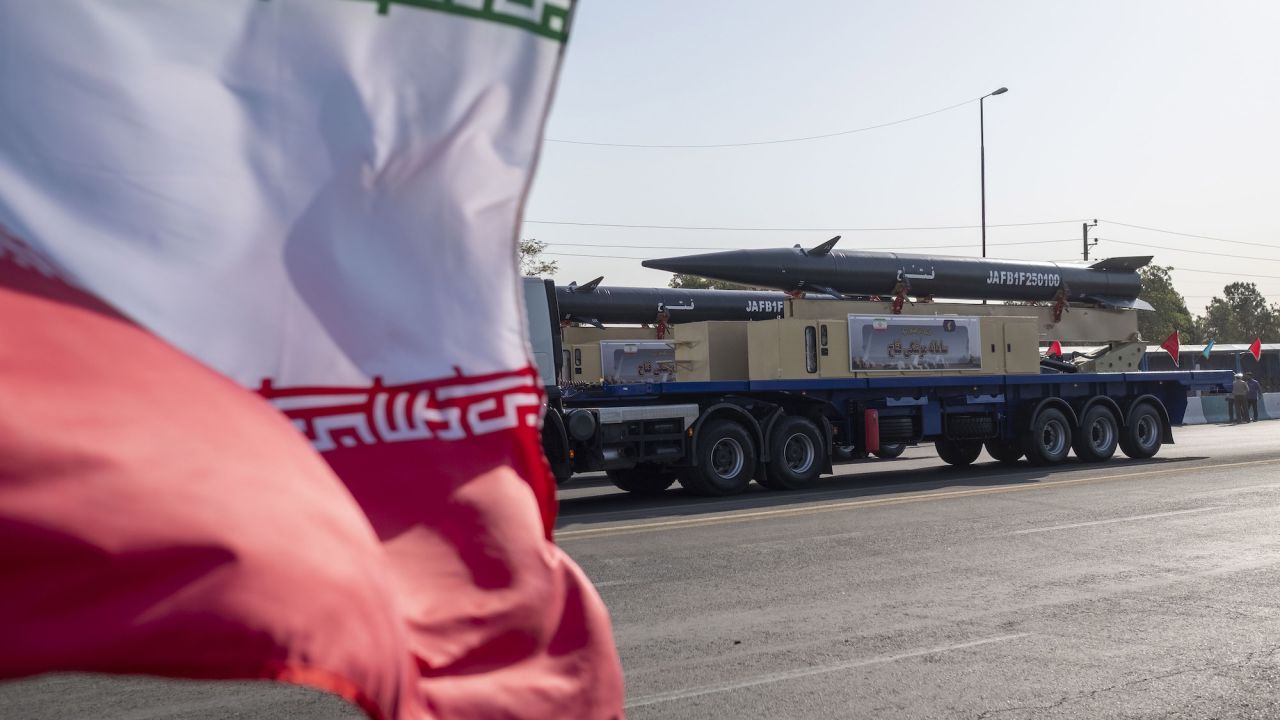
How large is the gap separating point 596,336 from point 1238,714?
61.2 ft

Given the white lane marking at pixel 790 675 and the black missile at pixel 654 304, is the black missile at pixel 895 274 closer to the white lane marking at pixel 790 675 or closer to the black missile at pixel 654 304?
the black missile at pixel 654 304

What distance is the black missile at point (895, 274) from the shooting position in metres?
21.1

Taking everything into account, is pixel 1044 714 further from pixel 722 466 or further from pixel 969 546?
pixel 722 466

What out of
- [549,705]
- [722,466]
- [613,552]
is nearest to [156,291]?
[549,705]

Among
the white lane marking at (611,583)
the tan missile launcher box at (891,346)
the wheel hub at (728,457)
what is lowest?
the white lane marking at (611,583)

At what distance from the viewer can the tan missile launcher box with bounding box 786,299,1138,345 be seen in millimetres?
21172

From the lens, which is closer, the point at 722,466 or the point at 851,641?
the point at 851,641

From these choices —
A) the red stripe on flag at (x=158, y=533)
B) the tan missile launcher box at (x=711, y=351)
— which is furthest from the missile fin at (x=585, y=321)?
the red stripe on flag at (x=158, y=533)

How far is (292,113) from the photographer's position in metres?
2.39

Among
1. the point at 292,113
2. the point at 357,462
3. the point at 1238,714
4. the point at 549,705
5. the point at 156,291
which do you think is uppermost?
the point at 292,113

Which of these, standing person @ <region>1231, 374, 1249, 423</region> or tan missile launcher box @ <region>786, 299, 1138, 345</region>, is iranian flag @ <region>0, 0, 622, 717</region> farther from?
standing person @ <region>1231, 374, 1249, 423</region>

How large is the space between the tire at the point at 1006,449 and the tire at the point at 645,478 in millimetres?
6942

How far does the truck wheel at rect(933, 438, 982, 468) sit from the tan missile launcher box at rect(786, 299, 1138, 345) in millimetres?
2325

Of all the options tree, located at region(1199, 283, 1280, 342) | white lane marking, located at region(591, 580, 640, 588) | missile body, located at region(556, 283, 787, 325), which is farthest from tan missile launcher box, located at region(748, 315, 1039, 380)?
tree, located at region(1199, 283, 1280, 342)
